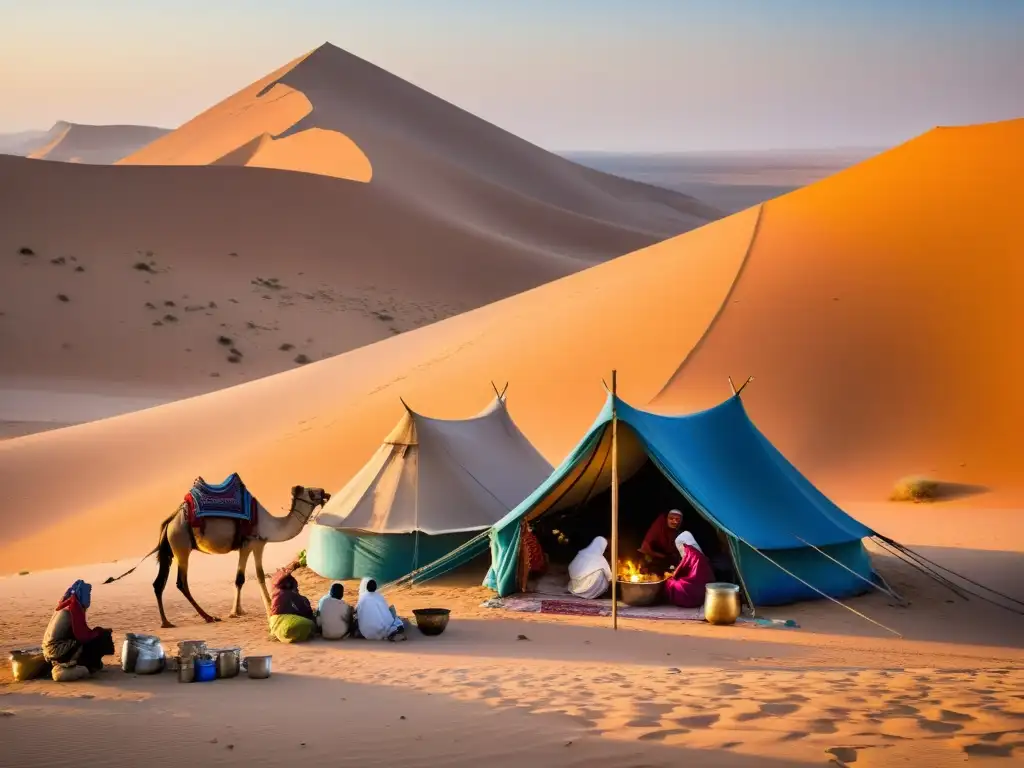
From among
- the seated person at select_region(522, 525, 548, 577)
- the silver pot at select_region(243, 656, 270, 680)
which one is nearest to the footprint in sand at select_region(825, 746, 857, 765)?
the silver pot at select_region(243, 656, 270, 680)

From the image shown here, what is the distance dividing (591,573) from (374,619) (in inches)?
117

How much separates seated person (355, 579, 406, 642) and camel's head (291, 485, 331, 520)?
7.71ft

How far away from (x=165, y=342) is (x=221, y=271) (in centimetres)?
786

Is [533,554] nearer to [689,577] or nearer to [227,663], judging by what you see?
[689,577]

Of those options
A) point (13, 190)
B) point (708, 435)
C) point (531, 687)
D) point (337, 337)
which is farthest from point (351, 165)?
point (531, 687)

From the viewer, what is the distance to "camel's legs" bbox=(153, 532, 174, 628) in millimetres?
12898

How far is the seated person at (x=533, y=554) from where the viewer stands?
562 inches

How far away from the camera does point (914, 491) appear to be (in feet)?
66.8

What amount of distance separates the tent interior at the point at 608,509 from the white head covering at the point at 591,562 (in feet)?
1.72

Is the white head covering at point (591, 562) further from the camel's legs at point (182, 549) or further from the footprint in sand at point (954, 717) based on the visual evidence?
the footprint in sand at point (954, 717)

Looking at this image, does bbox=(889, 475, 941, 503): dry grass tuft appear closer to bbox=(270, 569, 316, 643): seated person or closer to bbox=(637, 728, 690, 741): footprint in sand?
bbox=(270, 569, 316, 643): seated person

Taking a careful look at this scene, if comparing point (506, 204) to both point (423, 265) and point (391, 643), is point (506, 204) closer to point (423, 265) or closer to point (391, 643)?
point (423, 265)

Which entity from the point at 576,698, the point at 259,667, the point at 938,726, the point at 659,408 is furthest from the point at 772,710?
the point at 659,408

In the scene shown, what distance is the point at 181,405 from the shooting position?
31.4 metres
